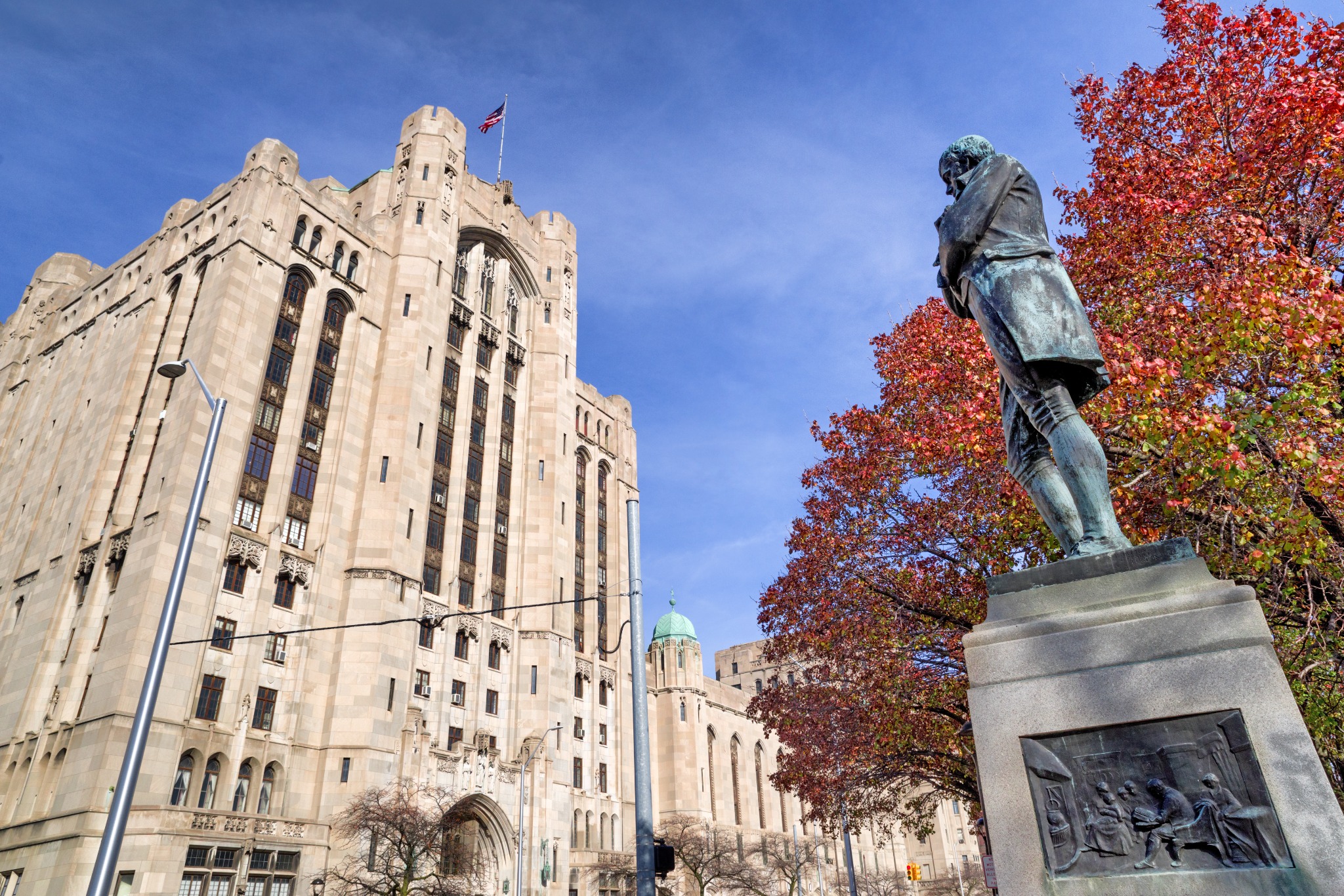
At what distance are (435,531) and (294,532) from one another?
920cm

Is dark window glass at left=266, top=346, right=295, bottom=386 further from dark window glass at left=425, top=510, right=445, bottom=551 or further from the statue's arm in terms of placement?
the statue's arm

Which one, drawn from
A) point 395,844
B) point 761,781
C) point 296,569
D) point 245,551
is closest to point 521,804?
point 395,844

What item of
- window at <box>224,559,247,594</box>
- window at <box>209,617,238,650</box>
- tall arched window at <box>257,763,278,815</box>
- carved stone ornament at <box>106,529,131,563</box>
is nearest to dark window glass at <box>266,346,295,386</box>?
carved stone ornament at <box>106,529,131,563</box>

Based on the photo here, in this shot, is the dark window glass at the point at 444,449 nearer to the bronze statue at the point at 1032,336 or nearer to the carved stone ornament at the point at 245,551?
the carved stone ornament at the point at 245,551

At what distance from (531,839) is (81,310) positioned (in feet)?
153

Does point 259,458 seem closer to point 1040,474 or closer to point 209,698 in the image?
point 209,698

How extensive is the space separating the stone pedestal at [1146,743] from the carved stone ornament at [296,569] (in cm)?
4120

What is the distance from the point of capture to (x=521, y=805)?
41.2 metres

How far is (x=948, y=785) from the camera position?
82.8ft

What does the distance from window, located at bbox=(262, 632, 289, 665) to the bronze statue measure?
1554 inches

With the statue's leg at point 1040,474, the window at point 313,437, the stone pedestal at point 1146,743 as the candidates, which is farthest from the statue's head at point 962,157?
the window at point 313,437

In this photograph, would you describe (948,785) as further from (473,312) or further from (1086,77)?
(473,312)

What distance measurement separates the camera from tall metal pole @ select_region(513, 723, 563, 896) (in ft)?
137

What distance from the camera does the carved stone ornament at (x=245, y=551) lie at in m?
38.2
